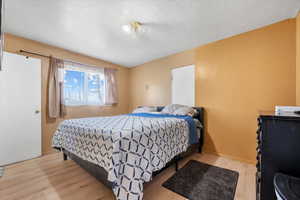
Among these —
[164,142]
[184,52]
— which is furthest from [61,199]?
[184,52]

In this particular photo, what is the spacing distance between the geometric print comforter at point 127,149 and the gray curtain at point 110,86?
200cm

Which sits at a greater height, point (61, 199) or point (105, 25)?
point (105, 25)

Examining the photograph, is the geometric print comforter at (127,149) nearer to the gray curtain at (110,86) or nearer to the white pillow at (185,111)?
the white pillow at (185,111)

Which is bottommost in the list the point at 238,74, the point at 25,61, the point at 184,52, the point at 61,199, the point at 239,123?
the point at 61,199

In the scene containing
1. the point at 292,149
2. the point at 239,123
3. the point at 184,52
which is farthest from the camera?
the point at 184,52

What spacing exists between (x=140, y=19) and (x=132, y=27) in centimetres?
21

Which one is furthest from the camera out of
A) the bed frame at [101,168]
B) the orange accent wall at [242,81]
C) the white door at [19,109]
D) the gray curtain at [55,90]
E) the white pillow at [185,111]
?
the gray curtain at [55,90]

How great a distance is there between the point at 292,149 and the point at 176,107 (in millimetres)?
2100

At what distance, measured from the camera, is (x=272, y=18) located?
1900 mm

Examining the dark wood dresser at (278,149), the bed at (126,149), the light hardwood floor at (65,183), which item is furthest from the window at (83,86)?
the dark wood dresser at (278,149)

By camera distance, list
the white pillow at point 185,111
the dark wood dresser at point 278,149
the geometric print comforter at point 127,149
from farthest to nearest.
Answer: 1. the white pillow at point 185,111
2. the geometric print comforter at point 127,149
3. the dark wood dresser at point 278,149

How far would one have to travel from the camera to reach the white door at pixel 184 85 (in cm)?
307

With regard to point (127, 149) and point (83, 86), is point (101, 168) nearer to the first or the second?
point (127, 149)

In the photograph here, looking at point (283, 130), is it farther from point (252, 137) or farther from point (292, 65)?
point (292, 65)
